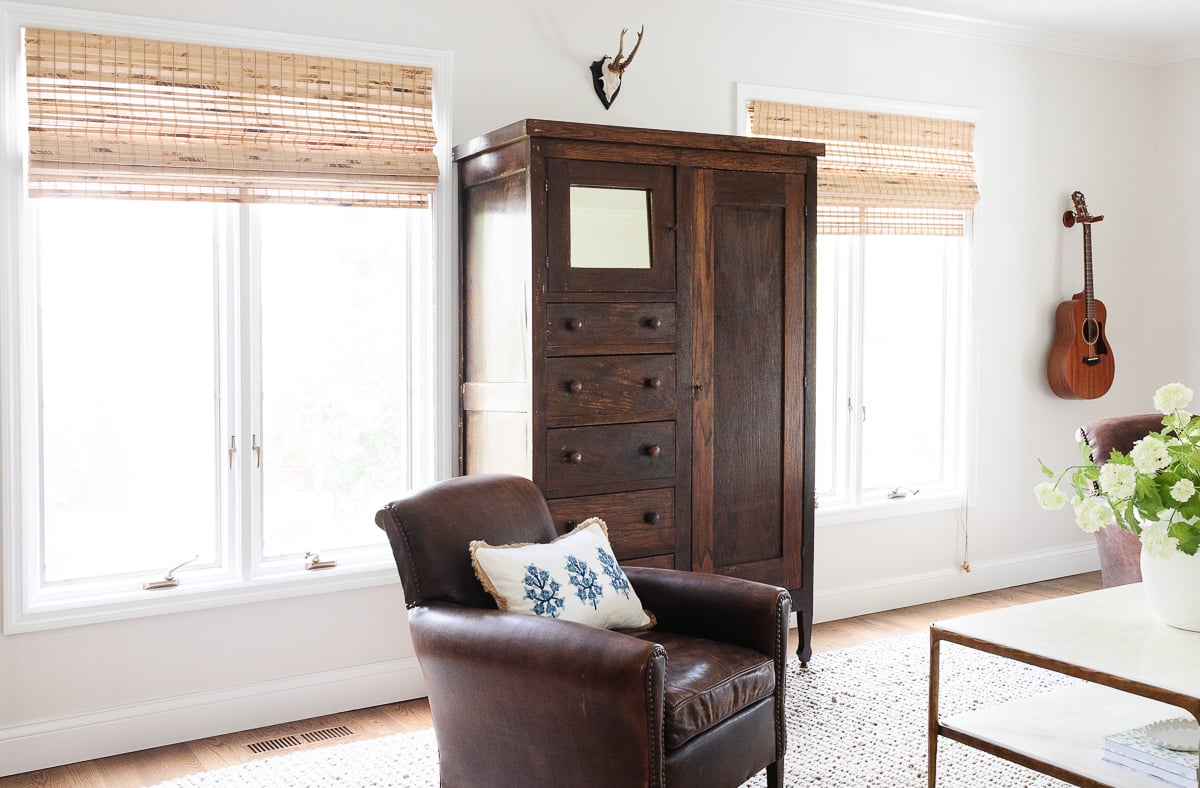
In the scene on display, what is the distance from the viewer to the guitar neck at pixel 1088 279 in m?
4.98

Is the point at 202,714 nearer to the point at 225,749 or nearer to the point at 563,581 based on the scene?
the point at 225,749

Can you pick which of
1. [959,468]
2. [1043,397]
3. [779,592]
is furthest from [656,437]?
[1043,397]

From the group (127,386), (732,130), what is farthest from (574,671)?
(732,130)

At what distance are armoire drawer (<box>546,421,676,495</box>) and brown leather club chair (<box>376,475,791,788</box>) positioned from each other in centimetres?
36

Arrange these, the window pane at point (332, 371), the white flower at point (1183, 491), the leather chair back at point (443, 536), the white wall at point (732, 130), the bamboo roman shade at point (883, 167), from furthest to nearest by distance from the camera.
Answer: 1. the bamboo roman shade at point (883, 167)
2. the window pane at point (332, 371)
3. the white wall at point (732, 130)
4. the leather chair back at point (443, 536)
5. the white flower at point (1183, 491)

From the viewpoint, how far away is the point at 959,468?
486 cm

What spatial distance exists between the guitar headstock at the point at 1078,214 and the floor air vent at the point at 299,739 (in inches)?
154

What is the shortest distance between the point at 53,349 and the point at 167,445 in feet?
1.37

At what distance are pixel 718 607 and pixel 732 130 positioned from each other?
2.14m

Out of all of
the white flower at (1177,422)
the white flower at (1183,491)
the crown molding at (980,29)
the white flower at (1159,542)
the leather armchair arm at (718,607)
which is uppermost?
the crown molding at (980,29)

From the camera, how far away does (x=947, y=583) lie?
483 centimetres

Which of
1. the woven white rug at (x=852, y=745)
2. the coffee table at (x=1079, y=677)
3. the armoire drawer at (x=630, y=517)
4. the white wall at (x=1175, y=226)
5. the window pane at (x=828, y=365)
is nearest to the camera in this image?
the coffee table at (x=1079, y=677)

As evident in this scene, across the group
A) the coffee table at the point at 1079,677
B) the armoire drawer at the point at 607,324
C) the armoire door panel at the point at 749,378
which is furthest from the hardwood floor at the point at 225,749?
the coffee table at the point at 1079,677

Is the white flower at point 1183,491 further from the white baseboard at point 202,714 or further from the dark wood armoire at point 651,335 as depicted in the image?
the white baseboard at point 202,714
